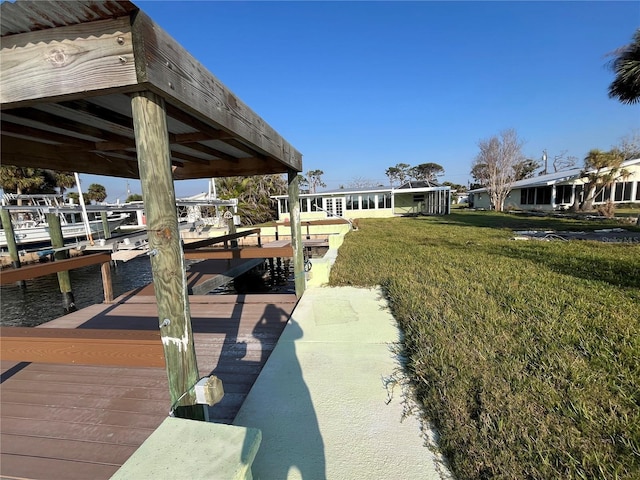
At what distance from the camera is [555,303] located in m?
3.89

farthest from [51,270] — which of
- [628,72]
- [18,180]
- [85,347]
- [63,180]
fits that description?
[63,180]

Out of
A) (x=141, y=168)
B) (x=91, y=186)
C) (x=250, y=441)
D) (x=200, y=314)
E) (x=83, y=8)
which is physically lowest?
(x=200, y=314)

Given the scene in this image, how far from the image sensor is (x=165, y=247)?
57.1 inches

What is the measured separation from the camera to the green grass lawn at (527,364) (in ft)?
5.37

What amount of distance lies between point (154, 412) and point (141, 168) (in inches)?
78.8

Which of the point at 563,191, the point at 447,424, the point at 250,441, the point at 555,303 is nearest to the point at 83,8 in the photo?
the point at 250,441

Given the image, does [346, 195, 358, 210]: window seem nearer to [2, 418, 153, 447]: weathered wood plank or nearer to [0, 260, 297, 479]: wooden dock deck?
[0, 260, 297, 479]: wooden dock deck

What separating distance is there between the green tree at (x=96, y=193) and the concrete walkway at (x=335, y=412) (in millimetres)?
54723

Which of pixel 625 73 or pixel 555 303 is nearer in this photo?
pixel 555 303

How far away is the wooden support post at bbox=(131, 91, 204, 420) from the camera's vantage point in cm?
137

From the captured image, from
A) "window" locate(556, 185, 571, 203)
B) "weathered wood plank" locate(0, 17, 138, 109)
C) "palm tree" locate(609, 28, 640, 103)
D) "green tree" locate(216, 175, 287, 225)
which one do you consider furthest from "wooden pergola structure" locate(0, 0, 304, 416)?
"window" locate(556, 185, 571, 203)

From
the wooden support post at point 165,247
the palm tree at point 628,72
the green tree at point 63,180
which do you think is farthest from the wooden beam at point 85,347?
the green tree at point 63,180

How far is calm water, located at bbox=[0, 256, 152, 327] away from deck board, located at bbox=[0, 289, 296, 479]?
805 cm

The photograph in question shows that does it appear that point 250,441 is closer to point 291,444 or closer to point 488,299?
point 291,444
